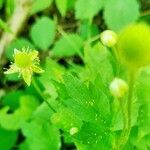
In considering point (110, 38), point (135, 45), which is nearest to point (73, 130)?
point (110, 38)

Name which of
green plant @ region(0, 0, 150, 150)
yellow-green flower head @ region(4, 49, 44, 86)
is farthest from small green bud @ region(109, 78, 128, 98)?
yellow-green flower head @ region(4, 49, 44, 86)

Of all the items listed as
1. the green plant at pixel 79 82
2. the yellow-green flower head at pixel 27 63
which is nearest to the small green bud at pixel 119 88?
the green plant at pixel 79 82

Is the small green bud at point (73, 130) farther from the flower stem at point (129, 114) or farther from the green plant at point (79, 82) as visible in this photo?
the flower stem at point (129, 114)

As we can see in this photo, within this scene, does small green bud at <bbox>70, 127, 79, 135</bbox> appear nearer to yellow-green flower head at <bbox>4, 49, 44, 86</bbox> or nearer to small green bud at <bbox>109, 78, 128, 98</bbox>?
yellow-green flower head at <bbox>4, 49, 44, 86</bbox>

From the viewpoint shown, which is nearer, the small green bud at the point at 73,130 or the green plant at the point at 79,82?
the green plant at the point at 79,82

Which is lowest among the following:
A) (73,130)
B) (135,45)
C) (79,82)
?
(73,130)

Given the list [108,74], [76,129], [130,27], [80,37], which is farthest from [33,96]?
[130,27]

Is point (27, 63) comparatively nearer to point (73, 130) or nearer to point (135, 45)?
point (73, 130)

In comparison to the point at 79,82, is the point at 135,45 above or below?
above

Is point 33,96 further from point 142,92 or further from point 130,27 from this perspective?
point 130,27
